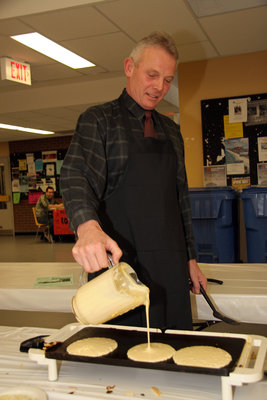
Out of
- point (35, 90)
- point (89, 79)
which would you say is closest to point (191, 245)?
point (89, 79)

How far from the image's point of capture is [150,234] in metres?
1.52

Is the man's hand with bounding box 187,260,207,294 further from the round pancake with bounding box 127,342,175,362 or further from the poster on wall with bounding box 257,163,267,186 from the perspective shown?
the poster on wall with bounding box 257,163,267,186

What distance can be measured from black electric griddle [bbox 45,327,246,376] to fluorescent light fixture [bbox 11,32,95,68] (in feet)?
12.9

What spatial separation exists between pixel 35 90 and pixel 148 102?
6.08 meters

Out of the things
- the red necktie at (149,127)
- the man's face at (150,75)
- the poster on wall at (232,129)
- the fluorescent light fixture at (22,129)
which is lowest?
the red necktie at (149,127)

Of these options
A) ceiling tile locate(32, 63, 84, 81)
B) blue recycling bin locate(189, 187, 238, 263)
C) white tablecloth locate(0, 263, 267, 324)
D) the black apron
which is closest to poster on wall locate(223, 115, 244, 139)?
blue recycling bin locate(189, 187, 238, 263)

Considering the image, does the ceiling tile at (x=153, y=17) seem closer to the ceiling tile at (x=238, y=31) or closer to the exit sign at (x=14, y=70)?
the ceiling tile at (x=238, y=31)

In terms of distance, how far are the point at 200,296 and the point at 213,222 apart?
8.90 feet

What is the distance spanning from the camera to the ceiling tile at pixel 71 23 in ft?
12.7

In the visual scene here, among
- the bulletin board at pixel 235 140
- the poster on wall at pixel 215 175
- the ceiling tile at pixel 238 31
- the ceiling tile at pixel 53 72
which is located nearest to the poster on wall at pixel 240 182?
the bulletin board at pixel 235 140

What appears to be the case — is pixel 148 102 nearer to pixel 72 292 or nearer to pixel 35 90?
pixel 72 292

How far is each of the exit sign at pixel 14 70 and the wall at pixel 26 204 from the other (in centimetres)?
722

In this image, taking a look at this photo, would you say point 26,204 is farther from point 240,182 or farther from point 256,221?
point 256,221

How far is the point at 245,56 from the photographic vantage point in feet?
17.2
